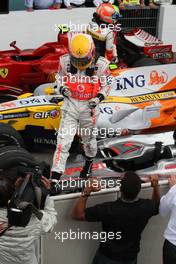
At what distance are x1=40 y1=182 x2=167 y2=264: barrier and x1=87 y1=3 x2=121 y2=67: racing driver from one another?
3834 mm

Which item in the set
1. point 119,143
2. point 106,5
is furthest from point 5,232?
point 106,5

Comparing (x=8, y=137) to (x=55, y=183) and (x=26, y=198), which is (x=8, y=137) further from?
(x=26, y=198)

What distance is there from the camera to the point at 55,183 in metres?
5.22

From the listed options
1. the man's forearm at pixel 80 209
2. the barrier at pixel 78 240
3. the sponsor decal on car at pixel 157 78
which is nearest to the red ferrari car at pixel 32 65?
the sponsor decal on car at pixel 157 78

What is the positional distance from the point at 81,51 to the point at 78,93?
0.45 m

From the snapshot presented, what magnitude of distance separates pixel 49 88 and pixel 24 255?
12.2 feet

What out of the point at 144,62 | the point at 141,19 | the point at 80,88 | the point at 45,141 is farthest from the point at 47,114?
the point at 141,19

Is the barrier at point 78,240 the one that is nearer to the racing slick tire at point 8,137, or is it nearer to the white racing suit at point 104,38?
the racing slick tire at point 8,137

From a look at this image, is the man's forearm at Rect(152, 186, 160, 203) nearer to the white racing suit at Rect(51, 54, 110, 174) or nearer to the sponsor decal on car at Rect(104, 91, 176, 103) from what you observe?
the white racing suit at Rect(51, 54, 110, 174)

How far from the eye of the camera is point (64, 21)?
33.6 feet

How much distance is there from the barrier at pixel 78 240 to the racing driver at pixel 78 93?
1.19 meters

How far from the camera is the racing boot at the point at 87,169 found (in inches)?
215

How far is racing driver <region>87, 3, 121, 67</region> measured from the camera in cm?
772

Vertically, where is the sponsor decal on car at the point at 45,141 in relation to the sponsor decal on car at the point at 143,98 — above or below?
below
